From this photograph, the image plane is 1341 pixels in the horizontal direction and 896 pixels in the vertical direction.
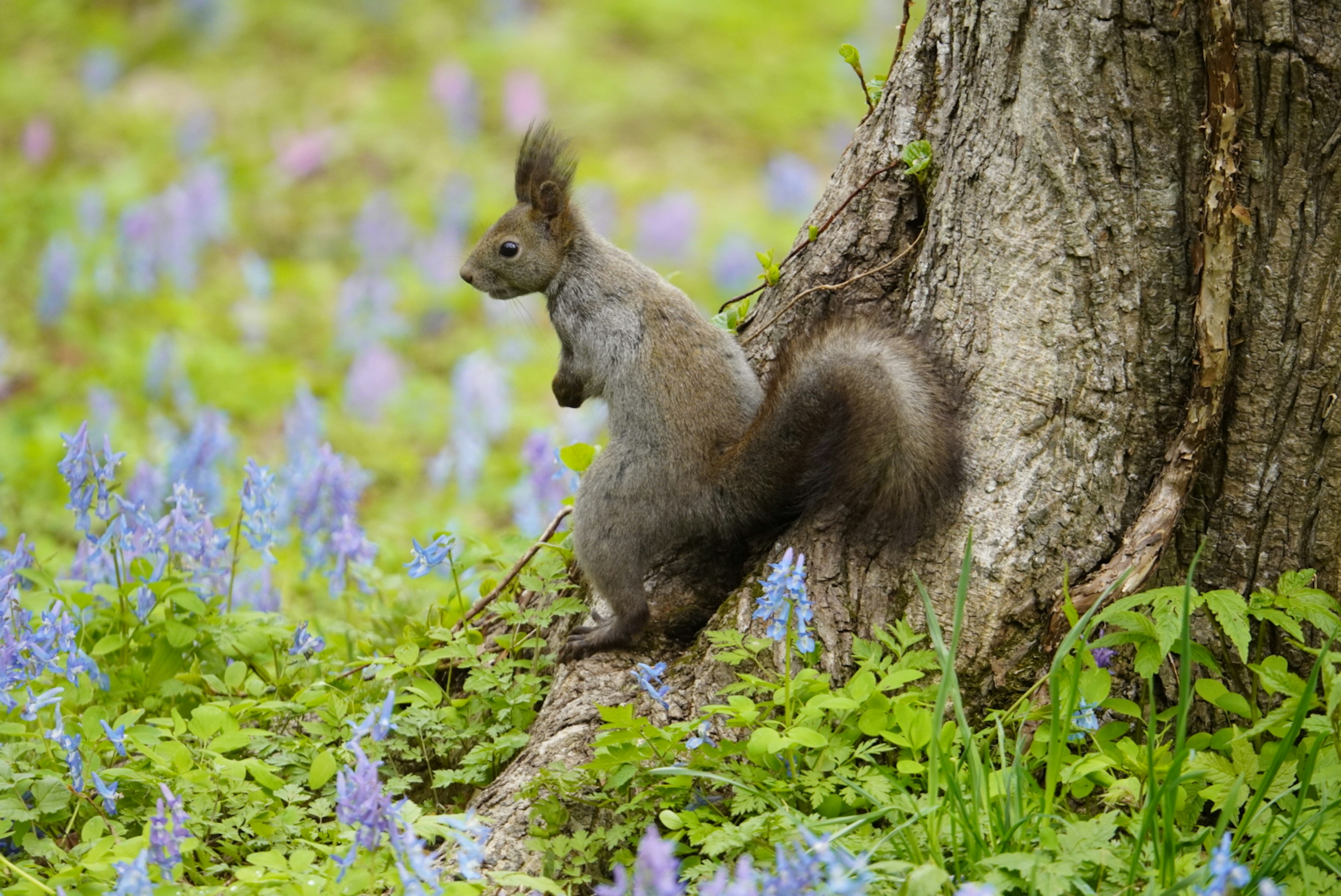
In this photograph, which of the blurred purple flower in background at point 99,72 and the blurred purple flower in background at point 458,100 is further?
the blurred purple flower in background at point 99,72

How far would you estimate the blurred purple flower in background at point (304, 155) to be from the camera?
7.61 meters

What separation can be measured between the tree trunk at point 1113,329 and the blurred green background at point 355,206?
2.73 feet

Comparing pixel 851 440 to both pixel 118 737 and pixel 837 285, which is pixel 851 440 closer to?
pixel 837 285

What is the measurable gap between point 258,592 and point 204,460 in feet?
1.33

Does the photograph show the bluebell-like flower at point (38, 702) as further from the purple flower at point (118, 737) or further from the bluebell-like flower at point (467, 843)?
the bluebell-like flower at point (467, 843)

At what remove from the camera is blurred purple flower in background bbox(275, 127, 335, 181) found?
25.0 feet

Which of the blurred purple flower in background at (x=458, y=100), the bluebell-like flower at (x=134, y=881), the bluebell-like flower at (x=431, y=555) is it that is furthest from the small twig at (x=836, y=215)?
the blurred purple flower in background at (x=458, y=100)

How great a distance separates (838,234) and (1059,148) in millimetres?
570

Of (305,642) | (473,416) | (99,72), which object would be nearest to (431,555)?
(305,642)

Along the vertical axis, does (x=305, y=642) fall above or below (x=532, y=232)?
below

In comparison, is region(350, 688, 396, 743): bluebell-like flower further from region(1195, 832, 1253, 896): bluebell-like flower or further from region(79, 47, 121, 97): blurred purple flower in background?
region(79, 47, 121, 97): blurred purple flower in background

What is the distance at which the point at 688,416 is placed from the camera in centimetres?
259

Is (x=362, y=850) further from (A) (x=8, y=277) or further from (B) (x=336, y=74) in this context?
Result: (B) (x=336, y=74)

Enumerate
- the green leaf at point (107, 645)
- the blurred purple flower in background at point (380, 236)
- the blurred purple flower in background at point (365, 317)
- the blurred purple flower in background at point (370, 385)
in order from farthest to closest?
the blurred purple flower in background at point (380, 236), the blurred purple flower in background at point (365, 317), the blurred purple flower in background at point (370, 385), the green leaf at point (107, 645)
